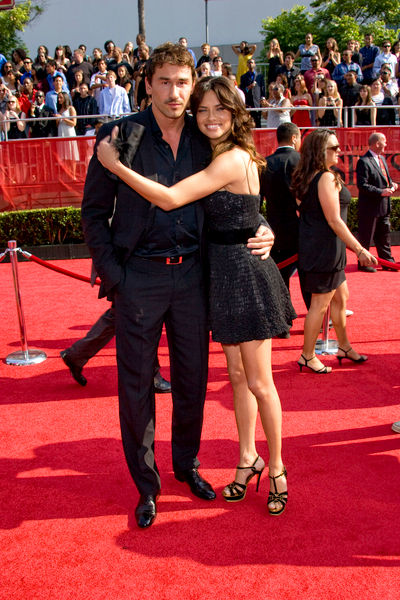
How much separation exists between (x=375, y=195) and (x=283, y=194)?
9.58 ft

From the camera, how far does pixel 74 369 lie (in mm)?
5305

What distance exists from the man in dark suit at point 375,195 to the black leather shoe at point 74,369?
493 centimetres

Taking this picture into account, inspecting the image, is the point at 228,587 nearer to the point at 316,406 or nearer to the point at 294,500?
the point at 294,500

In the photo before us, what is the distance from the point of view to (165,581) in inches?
115

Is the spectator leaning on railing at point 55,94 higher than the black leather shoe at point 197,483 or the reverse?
higher

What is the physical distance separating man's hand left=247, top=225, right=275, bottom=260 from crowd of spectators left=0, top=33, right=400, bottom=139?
322 inches

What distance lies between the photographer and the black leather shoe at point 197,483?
3590mm

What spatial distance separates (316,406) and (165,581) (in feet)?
7.11

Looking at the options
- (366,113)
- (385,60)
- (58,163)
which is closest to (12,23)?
(385,60)

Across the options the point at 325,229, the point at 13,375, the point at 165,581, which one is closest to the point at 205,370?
the point at 165,581

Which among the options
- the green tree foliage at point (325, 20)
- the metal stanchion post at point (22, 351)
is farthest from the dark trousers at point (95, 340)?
the green tree foliage at point (325, 20)

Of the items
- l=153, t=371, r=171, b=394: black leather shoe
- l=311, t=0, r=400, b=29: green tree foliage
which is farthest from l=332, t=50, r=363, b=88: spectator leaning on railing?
l=311, t=0, r=400, b=29: green tree foliage

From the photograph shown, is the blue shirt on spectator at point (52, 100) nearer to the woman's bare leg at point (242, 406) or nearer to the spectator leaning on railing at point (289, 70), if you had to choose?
the spectator leaning on railing at point (289, 70)

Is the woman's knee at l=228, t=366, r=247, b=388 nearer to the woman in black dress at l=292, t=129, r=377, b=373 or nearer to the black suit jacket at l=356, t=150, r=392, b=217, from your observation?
the woman in black dress at l=292, t=129, r=377, b=373
